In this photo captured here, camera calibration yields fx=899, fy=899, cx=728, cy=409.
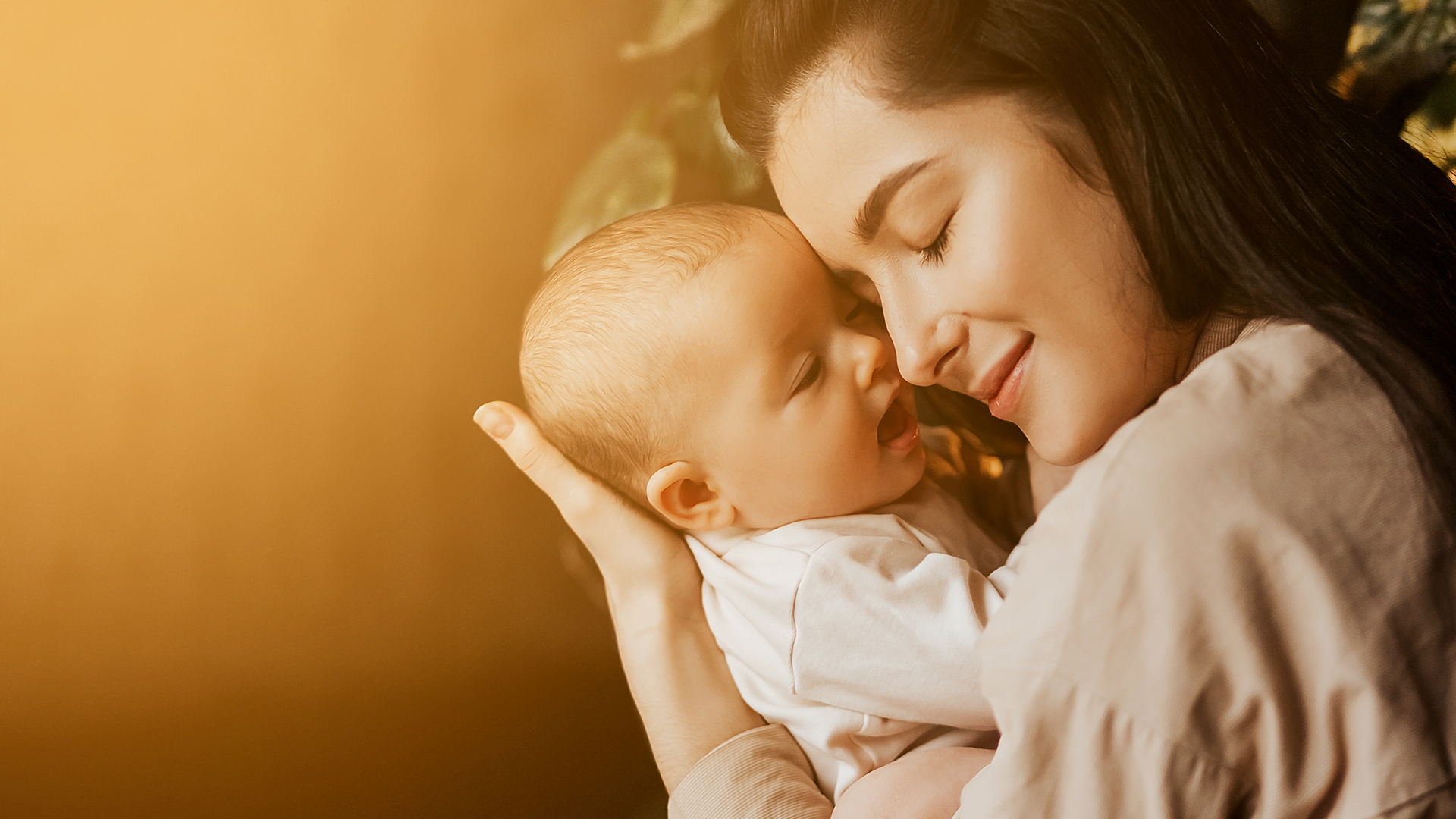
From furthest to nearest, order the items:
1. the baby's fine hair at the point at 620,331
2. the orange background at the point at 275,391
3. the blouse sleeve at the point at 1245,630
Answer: the baby's fine hair at the point at 620,331 → the orange background at the point at 275,391 → the blouse sleeve at the point at 1245,630

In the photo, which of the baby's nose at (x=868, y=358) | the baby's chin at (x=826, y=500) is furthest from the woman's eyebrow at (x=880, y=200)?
the baby's chin at (x=826, y=500)

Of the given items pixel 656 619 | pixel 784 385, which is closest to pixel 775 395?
pixel 784 385

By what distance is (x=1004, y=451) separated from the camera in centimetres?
97

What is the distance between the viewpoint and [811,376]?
2.44 feet

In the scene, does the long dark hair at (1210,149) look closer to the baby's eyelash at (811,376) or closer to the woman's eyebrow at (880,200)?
the woman's eyebrow at (880,200)

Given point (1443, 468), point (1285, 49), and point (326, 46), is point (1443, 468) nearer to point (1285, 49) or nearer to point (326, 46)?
point (1285, 49)

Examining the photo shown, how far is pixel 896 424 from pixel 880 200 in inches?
9.2

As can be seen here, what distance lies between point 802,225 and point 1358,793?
507mm

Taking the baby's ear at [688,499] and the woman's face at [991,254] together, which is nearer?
the woman's face at [991,254]

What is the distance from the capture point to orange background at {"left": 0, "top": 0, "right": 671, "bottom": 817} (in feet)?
1.95

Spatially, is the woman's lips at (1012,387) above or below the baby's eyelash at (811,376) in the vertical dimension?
below

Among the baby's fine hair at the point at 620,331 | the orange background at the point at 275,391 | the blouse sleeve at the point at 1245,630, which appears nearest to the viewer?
the blouse sleeve at the point at 1245,630

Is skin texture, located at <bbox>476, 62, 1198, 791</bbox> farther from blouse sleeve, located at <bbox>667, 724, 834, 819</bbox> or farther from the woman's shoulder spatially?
the woman's shoulder

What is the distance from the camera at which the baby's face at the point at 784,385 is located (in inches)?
28.0
